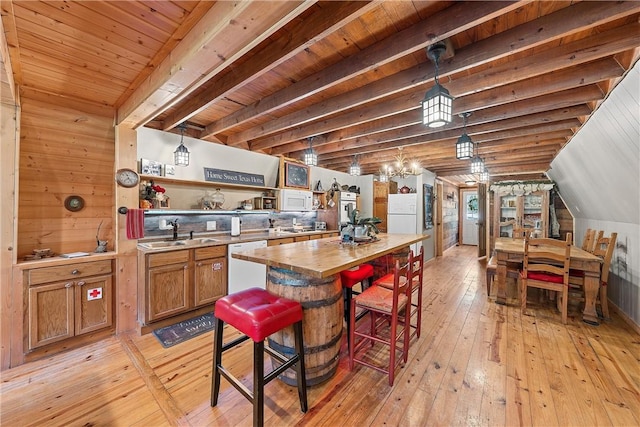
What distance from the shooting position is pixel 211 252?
10.1ft

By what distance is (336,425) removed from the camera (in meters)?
1.53

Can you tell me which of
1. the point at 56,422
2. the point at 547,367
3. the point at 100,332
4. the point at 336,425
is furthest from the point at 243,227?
the point at 547,367

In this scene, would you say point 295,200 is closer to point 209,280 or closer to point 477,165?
point 209,280

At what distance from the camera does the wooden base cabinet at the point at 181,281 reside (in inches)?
104

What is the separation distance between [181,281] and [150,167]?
144 cm

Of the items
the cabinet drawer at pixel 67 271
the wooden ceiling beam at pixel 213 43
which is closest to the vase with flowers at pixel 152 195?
the cabinet drawer at pixel 67 271

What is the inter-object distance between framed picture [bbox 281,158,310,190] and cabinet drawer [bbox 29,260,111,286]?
2.85 metres

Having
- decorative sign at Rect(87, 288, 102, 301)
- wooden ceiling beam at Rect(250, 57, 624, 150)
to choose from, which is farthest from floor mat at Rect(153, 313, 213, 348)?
wooden ceiling beam at Rect(250, 57, 624, 150)

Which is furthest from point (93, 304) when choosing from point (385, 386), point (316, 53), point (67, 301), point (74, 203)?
point (316, 53)

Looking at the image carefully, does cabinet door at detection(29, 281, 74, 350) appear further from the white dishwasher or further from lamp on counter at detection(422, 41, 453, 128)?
lamp on counter at detection(422, 41, 453, 128)

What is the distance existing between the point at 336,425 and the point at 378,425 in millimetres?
258

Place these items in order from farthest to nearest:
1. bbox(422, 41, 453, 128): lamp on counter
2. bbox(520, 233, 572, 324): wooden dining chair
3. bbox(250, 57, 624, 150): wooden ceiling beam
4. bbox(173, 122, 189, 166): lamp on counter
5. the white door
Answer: the white door → bbox(173, 122, 189, 166): lamp on counter → bbox(520, 233, 572, 324): wooden dining chair → bbox(250, 57, 624, 150): wooden ceiling beam → bbox(422, 41, 453, 128): lamp on counter

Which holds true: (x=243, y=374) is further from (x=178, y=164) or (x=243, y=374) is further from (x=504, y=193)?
(x=504, y=193)

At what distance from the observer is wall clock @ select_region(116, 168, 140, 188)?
2.65 metres
